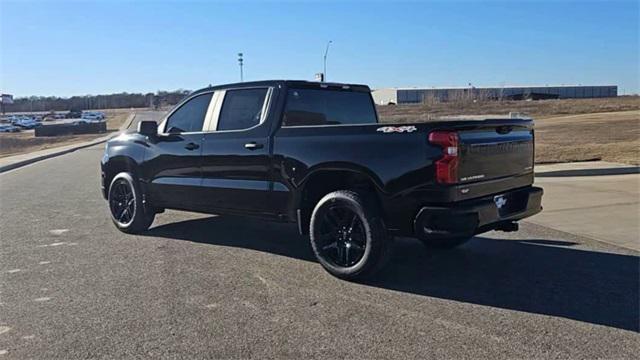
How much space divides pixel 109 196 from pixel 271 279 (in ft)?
12.1

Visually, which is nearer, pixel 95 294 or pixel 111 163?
pixel 95 294

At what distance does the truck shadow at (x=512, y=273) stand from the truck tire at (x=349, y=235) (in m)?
0.27

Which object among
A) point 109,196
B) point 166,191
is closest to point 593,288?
point 166,191

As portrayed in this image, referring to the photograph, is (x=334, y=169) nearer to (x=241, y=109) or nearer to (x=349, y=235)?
(x=349, y=235)

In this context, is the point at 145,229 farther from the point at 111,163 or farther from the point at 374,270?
the point at 374,270

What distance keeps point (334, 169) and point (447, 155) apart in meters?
1.16

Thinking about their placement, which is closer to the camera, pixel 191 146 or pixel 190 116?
pixel 191 146

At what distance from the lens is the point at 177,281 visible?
581 cm

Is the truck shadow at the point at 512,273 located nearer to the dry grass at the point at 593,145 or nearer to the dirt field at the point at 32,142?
the dry grass at the point at 593,145

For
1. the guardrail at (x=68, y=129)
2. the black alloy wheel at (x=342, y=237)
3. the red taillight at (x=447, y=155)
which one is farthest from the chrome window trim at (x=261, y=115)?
the guardrail at (x=68, y=129)

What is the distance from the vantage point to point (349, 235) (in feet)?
19.1

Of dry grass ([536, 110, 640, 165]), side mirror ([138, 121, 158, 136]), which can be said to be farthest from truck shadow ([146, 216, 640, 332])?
dry grass ([536, 110, 640, 165])

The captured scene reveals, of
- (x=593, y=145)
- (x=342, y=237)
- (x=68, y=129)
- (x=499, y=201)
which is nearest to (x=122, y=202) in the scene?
(x=342, y=237)

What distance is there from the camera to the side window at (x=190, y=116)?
24.2ft
